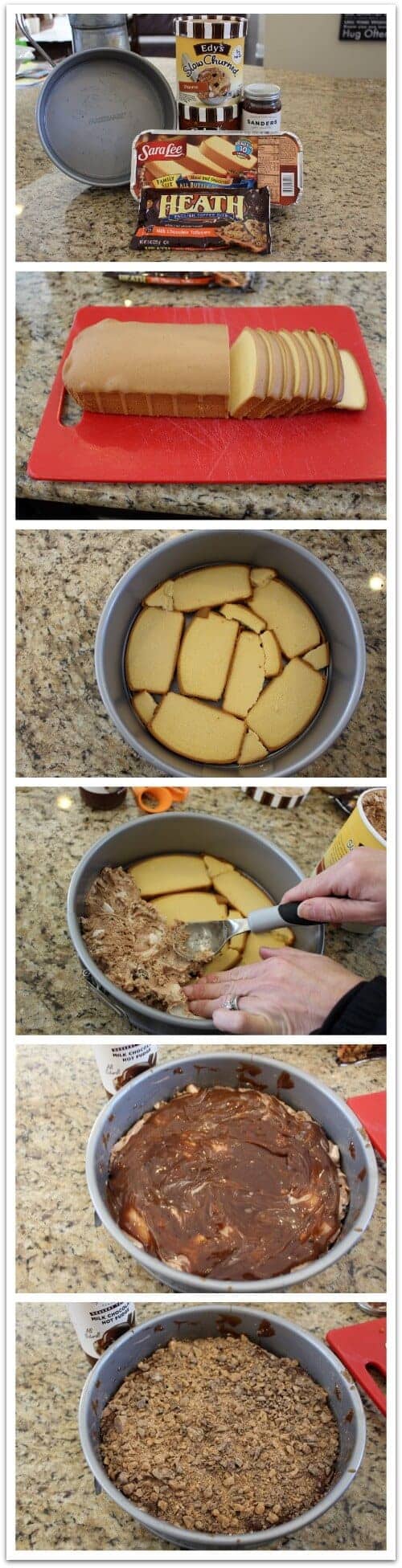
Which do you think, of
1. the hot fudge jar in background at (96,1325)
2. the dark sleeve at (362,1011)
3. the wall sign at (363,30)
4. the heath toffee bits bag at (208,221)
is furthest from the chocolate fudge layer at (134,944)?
the wall sign at (363,30)

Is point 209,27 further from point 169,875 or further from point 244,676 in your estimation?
point 169,875

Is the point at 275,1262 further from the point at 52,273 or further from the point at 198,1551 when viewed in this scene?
the point at 52,273

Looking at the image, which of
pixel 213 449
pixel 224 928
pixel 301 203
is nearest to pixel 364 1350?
pixel 224 928

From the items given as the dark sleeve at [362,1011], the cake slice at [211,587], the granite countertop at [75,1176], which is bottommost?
the granite countertop at [75,1176]

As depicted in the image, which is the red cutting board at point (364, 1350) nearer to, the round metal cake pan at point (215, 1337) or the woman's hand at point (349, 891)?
the round metal cake pan at point (215, 1337)

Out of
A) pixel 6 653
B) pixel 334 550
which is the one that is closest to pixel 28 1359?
pixel 6 653

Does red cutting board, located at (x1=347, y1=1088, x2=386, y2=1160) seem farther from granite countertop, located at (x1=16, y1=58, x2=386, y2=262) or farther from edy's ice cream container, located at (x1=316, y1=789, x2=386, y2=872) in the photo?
granite countertop, located at (x1=16, y1=58, x2=386, y2=262)

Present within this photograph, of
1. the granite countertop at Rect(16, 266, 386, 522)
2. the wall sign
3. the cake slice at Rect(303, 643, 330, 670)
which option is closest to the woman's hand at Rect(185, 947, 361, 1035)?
the cake slice at Rect(303, 643, 330, 670)
